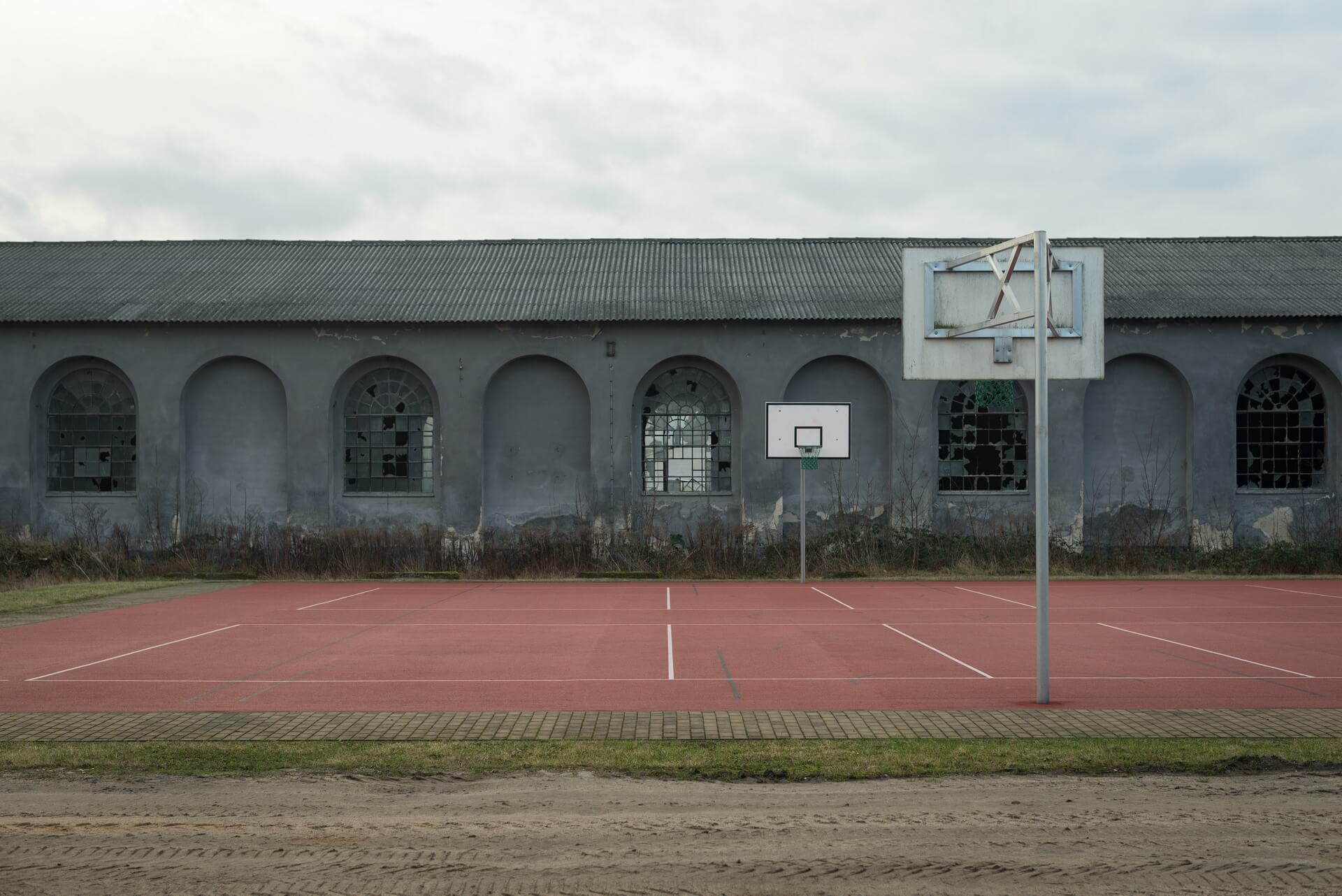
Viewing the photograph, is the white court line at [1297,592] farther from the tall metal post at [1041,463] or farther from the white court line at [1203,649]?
the tall metal post at [1041,463]

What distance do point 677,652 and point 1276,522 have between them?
19.7m

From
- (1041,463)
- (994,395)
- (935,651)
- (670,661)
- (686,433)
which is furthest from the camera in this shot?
(686,433)

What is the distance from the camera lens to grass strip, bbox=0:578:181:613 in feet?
59.3

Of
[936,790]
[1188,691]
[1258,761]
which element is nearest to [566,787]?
[936,790]

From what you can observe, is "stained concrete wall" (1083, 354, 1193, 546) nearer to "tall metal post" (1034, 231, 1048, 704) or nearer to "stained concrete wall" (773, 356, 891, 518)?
"stained concrete wall" (773, 356, 891, 518)

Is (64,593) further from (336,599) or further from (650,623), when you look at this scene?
(650,623)

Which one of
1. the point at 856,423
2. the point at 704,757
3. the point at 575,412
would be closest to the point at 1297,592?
the point at 856,423

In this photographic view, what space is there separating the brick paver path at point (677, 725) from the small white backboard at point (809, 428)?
1539 centimetres

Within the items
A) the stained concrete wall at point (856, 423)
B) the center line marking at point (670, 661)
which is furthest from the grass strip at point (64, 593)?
the stained concrete wall at point (856, 423)

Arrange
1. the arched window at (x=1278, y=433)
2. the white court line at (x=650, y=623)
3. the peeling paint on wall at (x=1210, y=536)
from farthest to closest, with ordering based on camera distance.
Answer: the arched window at (x=1278, y=433) → the peeling paint on wall at (x=1210, y=536) → the white court line at (x=650, y=623)

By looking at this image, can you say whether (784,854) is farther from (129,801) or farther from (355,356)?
(355,356)

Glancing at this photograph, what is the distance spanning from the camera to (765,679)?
11.2 m

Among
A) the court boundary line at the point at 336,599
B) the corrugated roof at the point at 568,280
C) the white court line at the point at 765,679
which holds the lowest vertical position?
the court boundary line at the point at 336,599

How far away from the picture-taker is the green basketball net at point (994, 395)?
89.3ft
